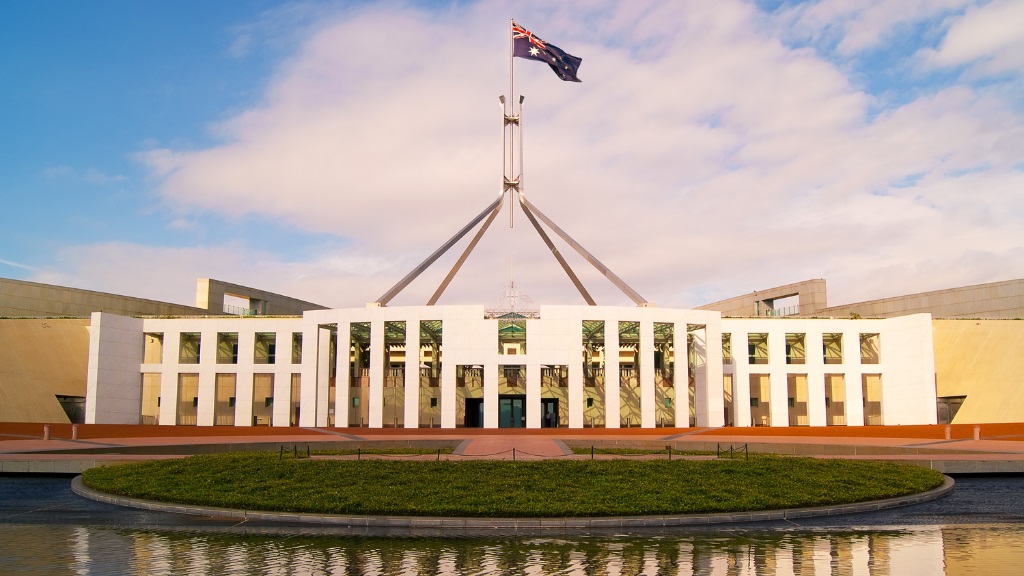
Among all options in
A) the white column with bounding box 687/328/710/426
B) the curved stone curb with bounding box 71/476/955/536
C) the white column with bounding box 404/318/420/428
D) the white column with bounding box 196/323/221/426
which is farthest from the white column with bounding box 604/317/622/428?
the curved stone curb with bounding box 71/476/955/536

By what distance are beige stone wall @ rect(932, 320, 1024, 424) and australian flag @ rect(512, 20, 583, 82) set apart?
1045 inches

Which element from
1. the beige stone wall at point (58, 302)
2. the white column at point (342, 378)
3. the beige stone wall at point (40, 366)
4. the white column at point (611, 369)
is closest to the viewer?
the white column at point (611, 369)

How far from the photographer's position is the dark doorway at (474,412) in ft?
165

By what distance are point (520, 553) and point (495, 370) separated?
95.3 ft

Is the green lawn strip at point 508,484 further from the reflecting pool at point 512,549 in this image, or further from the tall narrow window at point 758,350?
the tall narrow window at point 758,350

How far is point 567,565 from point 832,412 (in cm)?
4528

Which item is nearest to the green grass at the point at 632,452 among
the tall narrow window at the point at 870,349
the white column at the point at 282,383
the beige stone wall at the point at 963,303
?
the white column at the point at 282,383

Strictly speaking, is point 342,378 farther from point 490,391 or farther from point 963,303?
point 963,303

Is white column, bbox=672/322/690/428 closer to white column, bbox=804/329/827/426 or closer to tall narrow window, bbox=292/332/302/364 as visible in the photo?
white column, bbox=804/329/827/426

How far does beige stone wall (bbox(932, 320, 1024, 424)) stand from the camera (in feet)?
150

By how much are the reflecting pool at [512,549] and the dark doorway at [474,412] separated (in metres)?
34.7

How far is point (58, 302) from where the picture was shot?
49750 millimetres

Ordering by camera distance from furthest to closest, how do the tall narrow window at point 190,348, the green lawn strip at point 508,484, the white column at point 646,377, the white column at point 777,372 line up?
the tall narrow window at point 190,348, the white column at point 777,372, the white column at point 646,377, the green lawn strip at point 508,484

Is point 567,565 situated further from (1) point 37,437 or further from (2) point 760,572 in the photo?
(1) point 37,437
